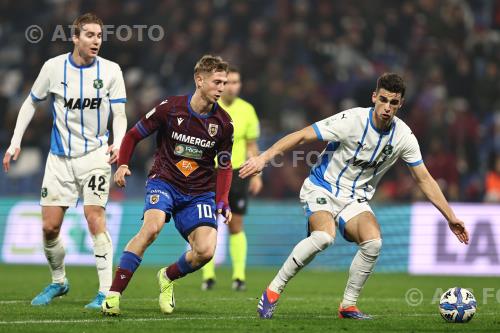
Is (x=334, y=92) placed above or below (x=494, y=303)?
above

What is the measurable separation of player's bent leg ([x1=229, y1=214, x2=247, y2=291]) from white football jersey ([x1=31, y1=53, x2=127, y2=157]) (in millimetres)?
3212

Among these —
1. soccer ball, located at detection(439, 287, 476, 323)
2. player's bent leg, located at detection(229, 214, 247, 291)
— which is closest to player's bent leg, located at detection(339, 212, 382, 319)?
soccer ball, located at detection(439, 287, 476, 323)

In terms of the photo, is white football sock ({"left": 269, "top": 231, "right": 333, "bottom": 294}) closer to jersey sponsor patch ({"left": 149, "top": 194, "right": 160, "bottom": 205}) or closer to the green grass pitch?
the green grass pitch

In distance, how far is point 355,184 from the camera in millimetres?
8406

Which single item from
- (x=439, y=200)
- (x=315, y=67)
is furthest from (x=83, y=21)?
(x=315, y=67)

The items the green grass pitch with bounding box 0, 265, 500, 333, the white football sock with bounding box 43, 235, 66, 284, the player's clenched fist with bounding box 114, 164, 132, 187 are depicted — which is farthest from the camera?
the white football sock with bounding box 43, 235, 66, 284

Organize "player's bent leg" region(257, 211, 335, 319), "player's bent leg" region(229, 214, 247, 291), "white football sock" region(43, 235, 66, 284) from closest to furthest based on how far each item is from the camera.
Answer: "player's bent leg" region(257, 211, 335, 319), "white football sock" region(43, 235, 66, 284), "player's bent leg" region(229, 214, 247, 291)

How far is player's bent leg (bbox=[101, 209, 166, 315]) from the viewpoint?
7715 mm

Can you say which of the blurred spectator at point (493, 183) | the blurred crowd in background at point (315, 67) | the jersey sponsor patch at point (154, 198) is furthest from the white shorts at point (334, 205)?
the blurred spectator at point (493, 183)

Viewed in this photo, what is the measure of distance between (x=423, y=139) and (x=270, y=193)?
9.45 ft

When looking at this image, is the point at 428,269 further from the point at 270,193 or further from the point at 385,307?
the point at 385,307

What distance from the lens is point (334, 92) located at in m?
18.5

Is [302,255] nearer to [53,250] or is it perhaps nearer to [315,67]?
[53,250]

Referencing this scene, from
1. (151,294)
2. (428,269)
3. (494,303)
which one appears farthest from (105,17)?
(494,303)
